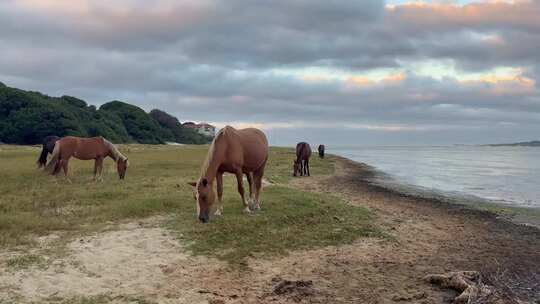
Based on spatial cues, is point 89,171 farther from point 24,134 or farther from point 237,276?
point 24,134

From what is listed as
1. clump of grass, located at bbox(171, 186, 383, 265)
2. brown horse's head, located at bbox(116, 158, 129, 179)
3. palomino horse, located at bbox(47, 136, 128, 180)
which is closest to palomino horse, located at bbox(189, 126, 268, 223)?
clump of grass, located at bbox(171, 186, 383, 265)

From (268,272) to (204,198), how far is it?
3303 mm

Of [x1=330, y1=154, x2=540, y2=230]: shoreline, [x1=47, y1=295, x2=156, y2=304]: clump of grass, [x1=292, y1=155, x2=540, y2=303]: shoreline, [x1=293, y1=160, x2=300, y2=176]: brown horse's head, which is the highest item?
[x1=293, y1=160, x2=300, y2=176]: brown horse's head

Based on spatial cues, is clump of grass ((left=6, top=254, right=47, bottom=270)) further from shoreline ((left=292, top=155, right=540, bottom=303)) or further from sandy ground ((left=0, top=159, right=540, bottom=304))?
shoreline ((left=292, top=155, right=540, bottom=303))

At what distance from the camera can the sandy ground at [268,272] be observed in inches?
258

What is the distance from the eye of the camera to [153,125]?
110 meters

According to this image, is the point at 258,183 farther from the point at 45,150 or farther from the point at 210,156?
the point at 45,150

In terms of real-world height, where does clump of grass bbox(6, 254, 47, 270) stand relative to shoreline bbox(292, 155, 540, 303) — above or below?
above

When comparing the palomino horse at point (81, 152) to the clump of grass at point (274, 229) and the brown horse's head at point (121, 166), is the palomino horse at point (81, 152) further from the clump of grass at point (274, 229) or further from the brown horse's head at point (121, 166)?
the clump of grass at point (274, 229)

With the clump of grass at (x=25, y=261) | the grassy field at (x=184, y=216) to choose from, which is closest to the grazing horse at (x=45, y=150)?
the grassy field at (x=184, y=216)

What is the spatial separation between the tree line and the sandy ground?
70.8 metres

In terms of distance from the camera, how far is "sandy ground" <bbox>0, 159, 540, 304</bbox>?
6.56m

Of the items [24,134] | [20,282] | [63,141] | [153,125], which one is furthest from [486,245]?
[153,125]

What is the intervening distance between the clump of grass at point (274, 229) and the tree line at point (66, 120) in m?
68.6
